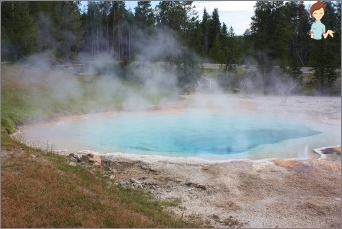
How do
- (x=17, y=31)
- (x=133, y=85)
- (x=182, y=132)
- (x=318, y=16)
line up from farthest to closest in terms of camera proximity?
(x=133, y=85) < (x=17, y=31) < (x=182, y=132) < (x=318, y=16)

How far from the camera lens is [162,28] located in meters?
31.3

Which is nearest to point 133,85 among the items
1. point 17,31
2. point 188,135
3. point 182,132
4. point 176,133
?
point 17,31

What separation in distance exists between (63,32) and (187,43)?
29.6ft

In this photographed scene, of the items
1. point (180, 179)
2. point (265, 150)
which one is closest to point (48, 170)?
point (180, 179)

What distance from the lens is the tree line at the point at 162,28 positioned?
2300 cm

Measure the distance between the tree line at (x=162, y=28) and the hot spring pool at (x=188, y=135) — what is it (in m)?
5.24

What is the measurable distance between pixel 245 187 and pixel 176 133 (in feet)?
24.2

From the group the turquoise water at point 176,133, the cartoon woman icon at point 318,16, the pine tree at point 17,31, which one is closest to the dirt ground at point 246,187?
the turquoise water at point 176,133

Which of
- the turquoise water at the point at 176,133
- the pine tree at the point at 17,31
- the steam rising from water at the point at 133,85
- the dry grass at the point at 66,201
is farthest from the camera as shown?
the steam rising from water at the point at 133,85

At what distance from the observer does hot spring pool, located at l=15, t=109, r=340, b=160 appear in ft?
46.2

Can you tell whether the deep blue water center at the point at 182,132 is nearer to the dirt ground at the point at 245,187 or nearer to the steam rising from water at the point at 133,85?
the steam rising from water at the point at 133,85

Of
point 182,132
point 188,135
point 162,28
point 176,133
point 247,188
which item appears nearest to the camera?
point 247,188

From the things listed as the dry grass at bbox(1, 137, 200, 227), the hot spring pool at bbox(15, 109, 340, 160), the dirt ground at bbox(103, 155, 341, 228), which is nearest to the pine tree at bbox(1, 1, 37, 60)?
the hot spring pool at bbox(15, 109, 340, 160)

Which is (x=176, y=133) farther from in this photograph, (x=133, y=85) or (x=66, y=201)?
(x=133, y=85)
